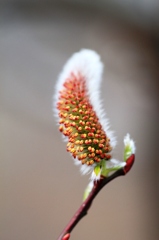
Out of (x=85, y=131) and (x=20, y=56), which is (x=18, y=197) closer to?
(x=85, y=131)

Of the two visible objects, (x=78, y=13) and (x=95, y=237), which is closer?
(x=95, y=237)

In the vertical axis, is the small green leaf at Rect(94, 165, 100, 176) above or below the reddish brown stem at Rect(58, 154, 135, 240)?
above

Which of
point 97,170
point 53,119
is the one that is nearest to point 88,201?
point 97,170

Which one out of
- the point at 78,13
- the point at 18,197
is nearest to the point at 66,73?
the point at 78,13

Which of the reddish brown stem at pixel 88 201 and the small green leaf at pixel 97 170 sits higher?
the small green leaf at pixel 97 170
